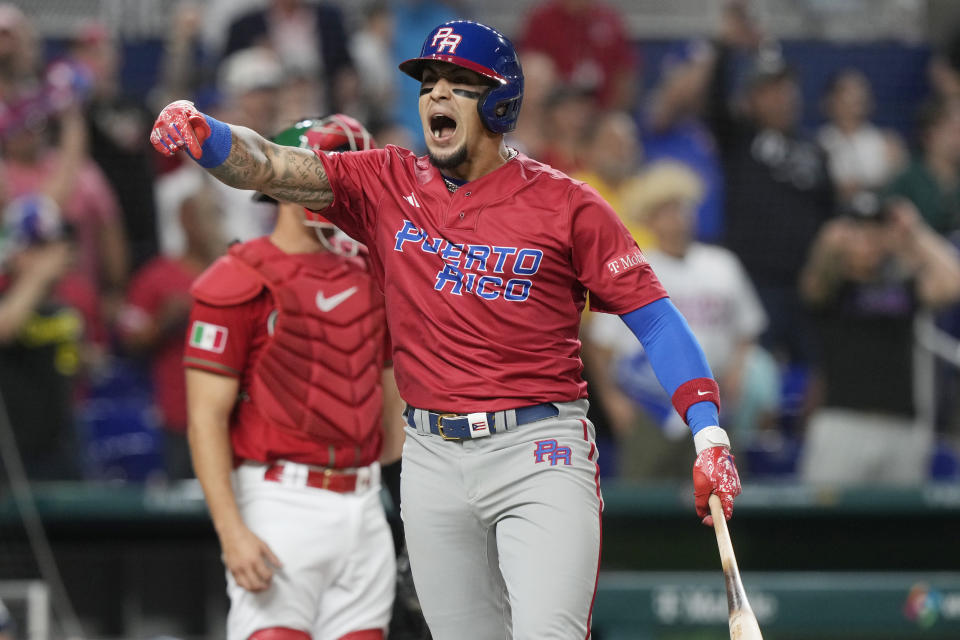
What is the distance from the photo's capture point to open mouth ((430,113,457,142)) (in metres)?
3.50

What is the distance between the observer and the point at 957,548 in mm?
6898

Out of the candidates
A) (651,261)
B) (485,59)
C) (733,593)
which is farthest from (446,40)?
(651,261)

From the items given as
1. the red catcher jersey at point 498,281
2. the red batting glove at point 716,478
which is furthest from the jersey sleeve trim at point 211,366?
the red batting glove at point 716,478

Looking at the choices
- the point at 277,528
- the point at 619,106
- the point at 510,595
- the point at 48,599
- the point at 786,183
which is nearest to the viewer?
the point at 510,595

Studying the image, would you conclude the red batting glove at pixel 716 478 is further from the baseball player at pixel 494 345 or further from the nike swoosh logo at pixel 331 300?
the nike swoosh logo at pixel 331 300

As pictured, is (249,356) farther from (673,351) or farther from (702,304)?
(702,304)

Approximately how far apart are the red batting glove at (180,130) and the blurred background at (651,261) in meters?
2.85

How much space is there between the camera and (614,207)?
8.12 meters

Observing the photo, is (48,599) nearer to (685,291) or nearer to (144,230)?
(144,230)

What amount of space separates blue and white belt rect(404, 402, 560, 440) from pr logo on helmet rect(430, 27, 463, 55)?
88 cm

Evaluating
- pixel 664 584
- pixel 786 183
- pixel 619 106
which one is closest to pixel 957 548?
pixel 664 584

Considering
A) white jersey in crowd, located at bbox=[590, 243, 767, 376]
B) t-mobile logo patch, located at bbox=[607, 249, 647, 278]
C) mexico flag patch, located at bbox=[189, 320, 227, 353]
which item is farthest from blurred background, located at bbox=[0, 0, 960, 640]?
t-mobile logo patch, located at bbox=[607, 249, 647, 278]

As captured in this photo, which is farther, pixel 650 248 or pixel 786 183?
pixel 786 183

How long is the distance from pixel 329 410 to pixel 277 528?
13.9 inches
